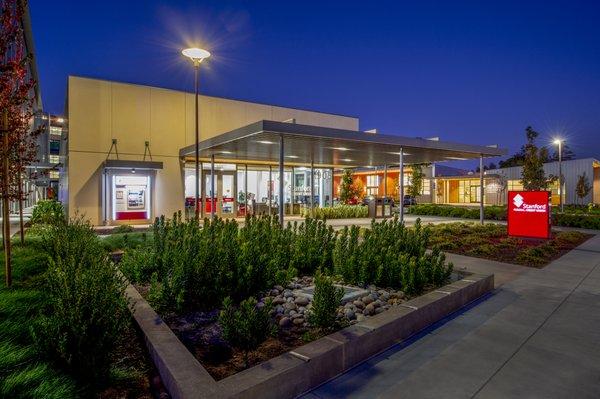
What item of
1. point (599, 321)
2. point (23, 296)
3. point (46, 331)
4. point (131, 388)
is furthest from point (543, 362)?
point (23, 296)

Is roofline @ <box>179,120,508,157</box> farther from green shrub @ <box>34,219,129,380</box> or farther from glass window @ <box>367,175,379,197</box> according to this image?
glass window @ <box>367,175,379,197</box>

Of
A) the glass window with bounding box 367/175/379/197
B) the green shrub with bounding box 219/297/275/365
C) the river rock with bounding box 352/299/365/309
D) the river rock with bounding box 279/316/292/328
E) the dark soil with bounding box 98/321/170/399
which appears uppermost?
the glass window with bounding box 367/175/379/197

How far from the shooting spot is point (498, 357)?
387 centimetres

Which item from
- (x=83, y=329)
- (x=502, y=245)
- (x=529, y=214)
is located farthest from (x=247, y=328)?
(x=529, y=214)

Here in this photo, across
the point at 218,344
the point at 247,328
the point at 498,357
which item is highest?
the point at 247,328

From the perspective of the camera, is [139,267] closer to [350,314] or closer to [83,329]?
[83,329]

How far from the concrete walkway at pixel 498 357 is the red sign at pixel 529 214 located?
19.1ft

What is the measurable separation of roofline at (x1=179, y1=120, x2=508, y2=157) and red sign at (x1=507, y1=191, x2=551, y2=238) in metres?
3.85

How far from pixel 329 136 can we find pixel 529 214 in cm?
660

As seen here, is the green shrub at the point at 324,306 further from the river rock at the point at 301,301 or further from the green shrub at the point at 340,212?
the green shrub at the point at 340,212

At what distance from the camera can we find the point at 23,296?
478cm

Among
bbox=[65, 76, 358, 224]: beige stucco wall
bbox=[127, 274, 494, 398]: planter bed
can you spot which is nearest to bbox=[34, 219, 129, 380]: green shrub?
bbox=[127, 274, 494, 398]: planter bed

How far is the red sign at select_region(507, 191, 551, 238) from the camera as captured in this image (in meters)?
11.4

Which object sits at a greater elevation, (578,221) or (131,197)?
(131,197)
